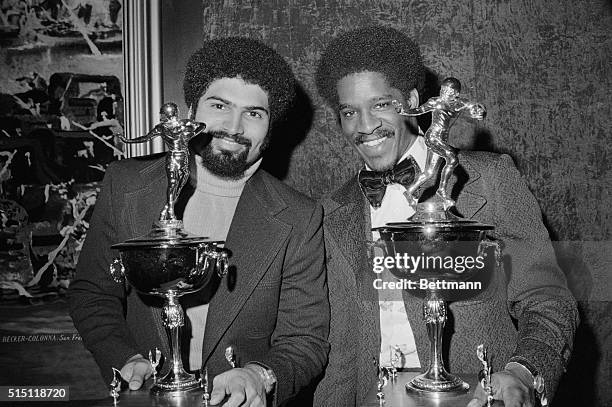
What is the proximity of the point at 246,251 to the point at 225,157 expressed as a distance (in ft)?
0.95

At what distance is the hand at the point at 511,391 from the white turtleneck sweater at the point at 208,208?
846mm

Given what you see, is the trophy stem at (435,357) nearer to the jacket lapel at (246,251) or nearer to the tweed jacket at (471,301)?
the tweed jacket at (471,301)

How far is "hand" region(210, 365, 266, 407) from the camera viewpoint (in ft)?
4.57

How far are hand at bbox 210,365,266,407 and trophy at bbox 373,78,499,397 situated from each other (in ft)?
1.19

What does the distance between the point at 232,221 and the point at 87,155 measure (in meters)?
0.96

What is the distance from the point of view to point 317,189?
2.57 metres

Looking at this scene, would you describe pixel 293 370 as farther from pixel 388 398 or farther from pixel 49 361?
pixel 49 361

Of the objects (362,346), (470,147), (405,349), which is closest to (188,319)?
(362,346)

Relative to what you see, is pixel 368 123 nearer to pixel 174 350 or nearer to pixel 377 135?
pixel 377 135

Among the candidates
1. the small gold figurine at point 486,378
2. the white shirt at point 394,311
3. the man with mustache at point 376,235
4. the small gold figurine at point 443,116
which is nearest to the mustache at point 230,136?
the man with mustache at point 376,235

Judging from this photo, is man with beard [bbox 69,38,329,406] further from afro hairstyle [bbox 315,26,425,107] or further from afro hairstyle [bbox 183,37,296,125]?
afro hairstyle [bbox 315,26,425,107]

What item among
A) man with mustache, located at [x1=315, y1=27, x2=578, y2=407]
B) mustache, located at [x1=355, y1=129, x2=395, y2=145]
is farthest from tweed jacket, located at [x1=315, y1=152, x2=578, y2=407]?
mustache, located at [x1=355, y1=129, x2=395, y2=145]

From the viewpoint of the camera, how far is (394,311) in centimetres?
196

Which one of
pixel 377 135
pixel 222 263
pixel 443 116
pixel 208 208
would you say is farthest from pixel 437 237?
pixel 208 208
